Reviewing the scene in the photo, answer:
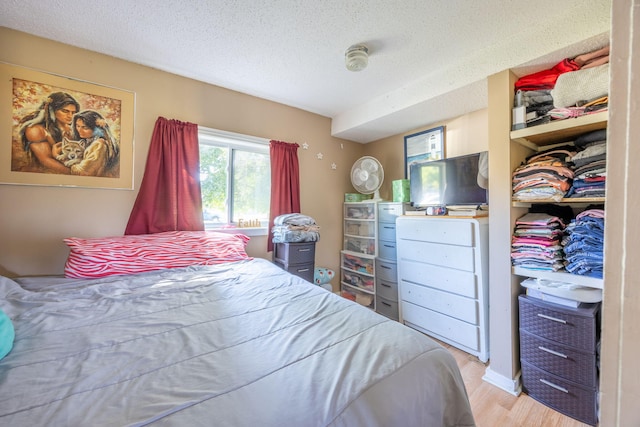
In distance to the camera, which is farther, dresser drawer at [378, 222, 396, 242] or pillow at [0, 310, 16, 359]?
dresser drawer at [378, 222, 396, 242]

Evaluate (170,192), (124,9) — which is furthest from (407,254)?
(124,9)

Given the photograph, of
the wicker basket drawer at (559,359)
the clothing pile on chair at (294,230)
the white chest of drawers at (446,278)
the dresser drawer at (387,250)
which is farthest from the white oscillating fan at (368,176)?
the wicker basket drawer at (559,359)

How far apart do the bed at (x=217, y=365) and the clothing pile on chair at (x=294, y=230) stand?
1190 millimetres

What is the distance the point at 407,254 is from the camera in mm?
2375

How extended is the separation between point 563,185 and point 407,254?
A: 1.22m

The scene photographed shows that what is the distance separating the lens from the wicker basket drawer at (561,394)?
136cm

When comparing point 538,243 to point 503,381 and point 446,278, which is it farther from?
point 503,381

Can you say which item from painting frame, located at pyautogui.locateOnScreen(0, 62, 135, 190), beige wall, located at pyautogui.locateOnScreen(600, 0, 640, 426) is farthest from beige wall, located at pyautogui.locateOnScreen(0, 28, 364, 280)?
beige wall, located at pyautogui.locateOnScreen(600, 0, 640, 426)

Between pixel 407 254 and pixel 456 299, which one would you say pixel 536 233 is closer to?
pixel 456 299

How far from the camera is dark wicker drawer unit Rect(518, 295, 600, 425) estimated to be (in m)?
1.36

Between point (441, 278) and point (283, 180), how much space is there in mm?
1859

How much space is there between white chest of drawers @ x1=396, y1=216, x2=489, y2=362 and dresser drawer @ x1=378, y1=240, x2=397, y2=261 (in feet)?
0.66

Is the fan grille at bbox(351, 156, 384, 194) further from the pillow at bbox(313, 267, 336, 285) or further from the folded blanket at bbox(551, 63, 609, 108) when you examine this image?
the folded blanket at bbox(551, 63, 609, 108)

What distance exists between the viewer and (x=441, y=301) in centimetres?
211
